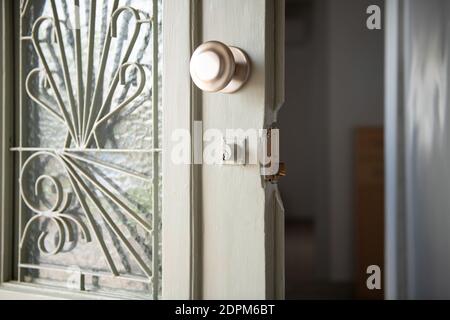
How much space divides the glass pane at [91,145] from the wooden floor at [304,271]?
1866 millimetres

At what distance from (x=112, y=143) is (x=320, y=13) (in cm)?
253

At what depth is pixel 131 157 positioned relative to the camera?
916 mm

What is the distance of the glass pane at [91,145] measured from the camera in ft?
2.96

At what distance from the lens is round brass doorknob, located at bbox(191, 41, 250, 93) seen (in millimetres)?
764

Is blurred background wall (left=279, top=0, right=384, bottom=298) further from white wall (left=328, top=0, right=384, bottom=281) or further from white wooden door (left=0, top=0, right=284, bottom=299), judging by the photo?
white wooden door (left=0, top=0, right=284, bottom=299)

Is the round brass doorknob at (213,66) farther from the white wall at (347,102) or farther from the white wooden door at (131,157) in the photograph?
the white wall at (347,102)

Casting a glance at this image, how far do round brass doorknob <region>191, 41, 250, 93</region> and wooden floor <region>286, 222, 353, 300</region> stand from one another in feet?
6.80

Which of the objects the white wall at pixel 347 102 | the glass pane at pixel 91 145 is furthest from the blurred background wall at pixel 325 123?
the glass pane at pixel 91 145

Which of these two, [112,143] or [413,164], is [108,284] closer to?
[112,143]

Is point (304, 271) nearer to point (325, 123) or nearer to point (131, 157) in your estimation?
point (325, 123)

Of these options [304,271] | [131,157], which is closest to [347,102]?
[304,271]

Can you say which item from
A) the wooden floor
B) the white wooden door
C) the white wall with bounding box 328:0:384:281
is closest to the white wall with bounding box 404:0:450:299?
the white wooden door

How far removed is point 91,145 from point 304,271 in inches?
91.0
